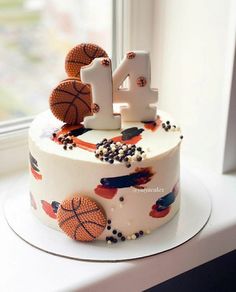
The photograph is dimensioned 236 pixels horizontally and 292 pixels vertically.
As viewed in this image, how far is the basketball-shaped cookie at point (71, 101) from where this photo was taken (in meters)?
0.82

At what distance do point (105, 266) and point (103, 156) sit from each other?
0.17 m

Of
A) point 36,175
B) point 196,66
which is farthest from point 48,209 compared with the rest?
point 196,66

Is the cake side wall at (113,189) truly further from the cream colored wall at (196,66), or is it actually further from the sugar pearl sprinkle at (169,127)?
the cream colored wall at (196,66)

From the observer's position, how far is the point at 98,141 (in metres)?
0.81

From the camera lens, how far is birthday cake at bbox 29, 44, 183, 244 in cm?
76

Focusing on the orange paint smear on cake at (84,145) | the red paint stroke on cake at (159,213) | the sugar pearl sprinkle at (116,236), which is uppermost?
the orange paint smear on cake at (84,145)

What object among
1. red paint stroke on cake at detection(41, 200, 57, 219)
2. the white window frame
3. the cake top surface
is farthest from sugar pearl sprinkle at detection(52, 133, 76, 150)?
the white window frame

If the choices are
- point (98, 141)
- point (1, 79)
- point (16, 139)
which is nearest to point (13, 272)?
point (98, 141)

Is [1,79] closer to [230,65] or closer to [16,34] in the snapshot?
[16,34]

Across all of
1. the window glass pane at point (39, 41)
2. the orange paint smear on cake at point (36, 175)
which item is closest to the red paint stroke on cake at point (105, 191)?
the orange paint smear on cake at point (36, 175)

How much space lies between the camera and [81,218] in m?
0.76

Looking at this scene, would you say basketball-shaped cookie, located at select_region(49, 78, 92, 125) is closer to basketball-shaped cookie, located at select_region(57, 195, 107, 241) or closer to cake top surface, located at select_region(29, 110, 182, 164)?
cake top surface, located at select_region(29, 110, 182, 164)

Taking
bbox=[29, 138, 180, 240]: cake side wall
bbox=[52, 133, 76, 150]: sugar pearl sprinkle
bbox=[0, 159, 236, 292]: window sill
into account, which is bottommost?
bbox=[0, 159, 236, 292]: window sill

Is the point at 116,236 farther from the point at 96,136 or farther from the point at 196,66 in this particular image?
the point at 196,66
